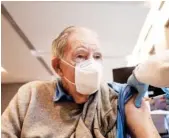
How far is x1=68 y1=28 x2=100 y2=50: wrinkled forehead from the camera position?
100cm

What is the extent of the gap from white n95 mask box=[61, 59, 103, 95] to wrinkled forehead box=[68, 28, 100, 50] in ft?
0.19

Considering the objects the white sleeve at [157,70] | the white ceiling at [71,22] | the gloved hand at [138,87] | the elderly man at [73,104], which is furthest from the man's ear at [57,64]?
Result: the white ceiling at [71,22]

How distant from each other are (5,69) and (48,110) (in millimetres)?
3422

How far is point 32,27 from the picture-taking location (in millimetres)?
2750

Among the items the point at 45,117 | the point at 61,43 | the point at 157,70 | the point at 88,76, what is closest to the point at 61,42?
the point at 61,43

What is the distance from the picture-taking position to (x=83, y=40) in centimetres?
100

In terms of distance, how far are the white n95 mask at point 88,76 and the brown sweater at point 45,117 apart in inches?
2.7

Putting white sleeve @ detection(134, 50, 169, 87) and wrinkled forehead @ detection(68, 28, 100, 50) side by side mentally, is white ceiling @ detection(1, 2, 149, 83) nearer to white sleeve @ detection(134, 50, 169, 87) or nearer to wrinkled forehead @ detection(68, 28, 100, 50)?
wrinkled forehead @ detection(68, 28, 100, 50)

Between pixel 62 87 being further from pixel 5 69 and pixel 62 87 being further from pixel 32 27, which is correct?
pixel 5 69

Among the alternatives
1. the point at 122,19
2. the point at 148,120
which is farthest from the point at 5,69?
the point at 148,120

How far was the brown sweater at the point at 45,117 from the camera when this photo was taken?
34.7 inches

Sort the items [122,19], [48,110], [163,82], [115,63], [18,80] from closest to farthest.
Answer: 1. [163,82]
2. [48,110]
3. [122,19]
4. [115,63]
5. [18,80]

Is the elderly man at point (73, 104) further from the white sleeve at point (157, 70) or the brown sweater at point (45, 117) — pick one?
the white sleeve at point (157, 70)

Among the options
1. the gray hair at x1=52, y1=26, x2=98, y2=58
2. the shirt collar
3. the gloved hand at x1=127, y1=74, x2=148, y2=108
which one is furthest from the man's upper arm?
the gloved hand at x1=127, y1=74, x2=148, y2=108
